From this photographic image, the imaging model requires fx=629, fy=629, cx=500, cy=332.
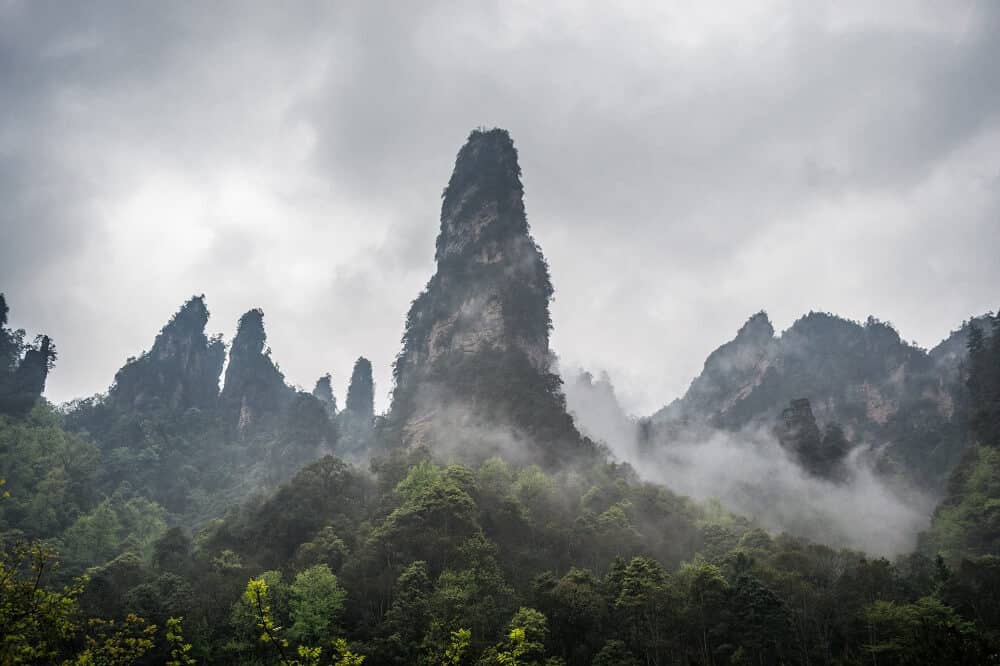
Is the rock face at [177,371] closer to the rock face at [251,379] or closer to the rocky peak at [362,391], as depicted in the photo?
the rock face at [251,379]

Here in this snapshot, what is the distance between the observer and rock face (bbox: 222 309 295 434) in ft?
432

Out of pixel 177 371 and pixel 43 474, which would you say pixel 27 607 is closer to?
pixel 43 474

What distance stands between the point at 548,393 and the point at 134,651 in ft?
264

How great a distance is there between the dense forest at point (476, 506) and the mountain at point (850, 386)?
689 millimetres

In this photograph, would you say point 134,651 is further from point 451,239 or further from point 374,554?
point 451,239

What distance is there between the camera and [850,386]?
14850 centimetres

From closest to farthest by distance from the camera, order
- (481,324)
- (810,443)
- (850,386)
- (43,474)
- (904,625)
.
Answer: (904,625), (43,474), (481,324), (810,443), (850,386)

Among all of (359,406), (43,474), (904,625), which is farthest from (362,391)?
(904,625)

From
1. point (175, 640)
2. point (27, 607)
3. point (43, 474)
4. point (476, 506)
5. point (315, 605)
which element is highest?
point (43, 474)

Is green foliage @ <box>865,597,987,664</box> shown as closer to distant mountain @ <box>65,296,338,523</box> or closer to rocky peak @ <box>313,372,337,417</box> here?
distant mountain @ <box>65,296,338,523</box>

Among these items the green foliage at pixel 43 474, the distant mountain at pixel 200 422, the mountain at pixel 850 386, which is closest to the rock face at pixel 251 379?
the distant mountain at pixel 200 422

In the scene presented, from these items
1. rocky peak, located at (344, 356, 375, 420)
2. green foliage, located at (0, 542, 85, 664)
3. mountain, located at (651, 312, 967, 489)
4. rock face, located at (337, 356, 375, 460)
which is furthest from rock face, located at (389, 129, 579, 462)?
green foliage, located at (0, 542, 85, 664)

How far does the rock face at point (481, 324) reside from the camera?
89625 millimetres

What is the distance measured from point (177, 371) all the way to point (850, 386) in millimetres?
150287
